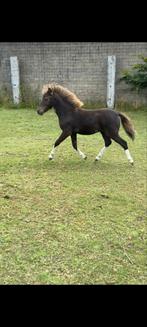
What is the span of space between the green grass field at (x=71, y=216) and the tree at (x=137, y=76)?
16.0 feet

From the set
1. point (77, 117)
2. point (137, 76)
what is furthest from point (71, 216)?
point (137, 76)

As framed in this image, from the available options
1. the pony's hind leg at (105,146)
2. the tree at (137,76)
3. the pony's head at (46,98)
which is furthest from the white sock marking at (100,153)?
the tree at (137,76)

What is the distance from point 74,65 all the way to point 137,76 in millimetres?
1968

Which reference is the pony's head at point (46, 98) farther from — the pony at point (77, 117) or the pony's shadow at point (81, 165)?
the pony's shadow at point (81, 165)

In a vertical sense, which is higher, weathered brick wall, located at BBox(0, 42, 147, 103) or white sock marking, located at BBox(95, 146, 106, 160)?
weathered brick wall, located at BBox(0, 42, 147, 103)

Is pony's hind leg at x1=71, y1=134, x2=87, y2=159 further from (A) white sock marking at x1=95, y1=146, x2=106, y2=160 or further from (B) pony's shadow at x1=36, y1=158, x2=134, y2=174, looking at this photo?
(A) white sock marking at x1=95, y1=146, x2=106, y2=160

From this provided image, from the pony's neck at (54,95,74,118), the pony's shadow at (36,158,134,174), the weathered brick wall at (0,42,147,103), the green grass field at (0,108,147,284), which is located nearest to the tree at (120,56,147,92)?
the weathered brick wall at (0,42,147,103)

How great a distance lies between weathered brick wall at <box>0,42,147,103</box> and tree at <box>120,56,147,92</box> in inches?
8.6

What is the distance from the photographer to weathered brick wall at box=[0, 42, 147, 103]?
12.2 m

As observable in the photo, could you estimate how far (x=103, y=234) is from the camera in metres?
3.90

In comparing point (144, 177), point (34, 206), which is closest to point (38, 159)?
point (144, 177)

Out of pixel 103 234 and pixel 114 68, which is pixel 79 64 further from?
pixel 103 234

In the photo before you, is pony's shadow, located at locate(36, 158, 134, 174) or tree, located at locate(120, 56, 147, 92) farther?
tree, located at locate(120, 56, 147, 92)

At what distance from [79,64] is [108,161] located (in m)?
6.25
